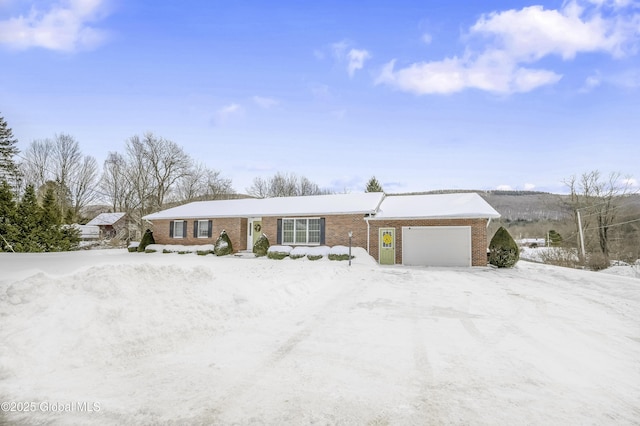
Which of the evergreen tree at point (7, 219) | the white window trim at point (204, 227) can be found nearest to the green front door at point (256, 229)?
the white window trim at point (204, 227)

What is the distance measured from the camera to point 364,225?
61.0ft

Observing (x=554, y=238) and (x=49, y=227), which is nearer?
(x=49, y=227)

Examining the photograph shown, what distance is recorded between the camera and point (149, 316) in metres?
5.14

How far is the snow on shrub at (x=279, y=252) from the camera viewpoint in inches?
739

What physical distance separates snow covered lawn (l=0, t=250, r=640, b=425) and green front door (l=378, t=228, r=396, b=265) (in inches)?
393

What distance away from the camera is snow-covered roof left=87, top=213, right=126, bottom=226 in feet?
153

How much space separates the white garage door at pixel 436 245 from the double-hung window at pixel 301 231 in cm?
550

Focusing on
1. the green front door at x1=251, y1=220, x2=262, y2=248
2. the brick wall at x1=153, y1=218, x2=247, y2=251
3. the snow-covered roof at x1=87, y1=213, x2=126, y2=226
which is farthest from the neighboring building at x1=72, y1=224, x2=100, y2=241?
the green front door at x1=251, y1=220, x2=262, y2=248

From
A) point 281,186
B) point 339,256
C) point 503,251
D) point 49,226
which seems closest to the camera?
point 503,251

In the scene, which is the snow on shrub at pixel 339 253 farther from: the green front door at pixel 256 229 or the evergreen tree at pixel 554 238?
the evergreen tree at pixel 554 238

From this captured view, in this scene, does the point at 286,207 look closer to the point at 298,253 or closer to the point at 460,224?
the point at 298,253

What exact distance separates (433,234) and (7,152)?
1338 inches

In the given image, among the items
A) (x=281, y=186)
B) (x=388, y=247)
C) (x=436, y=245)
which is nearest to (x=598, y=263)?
(x=436, y=245)

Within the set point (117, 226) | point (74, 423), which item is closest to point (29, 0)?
point (74, 423)
